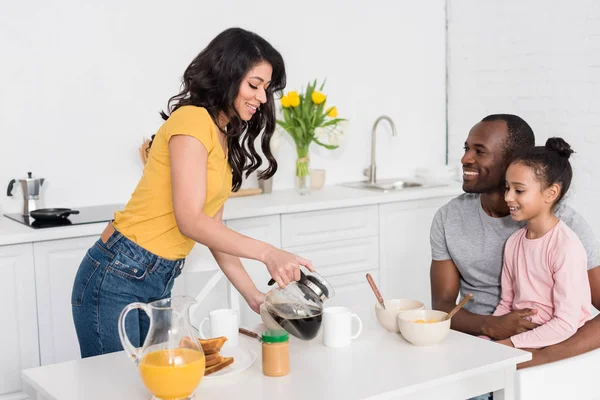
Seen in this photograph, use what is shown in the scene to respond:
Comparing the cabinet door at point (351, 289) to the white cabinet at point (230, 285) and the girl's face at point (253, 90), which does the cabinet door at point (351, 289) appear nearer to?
the white cabinet at point (230, 285)

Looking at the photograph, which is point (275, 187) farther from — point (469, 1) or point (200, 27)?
point (469, 1)

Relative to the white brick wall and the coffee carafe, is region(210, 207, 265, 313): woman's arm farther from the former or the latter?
the white brick wall

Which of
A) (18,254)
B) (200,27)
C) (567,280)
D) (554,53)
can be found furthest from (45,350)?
(554,53)

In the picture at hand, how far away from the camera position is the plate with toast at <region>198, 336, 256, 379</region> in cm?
170

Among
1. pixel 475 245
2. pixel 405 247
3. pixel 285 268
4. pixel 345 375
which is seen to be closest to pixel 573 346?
pixel 475 245

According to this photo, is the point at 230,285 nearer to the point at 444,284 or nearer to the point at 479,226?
the point at 444,284

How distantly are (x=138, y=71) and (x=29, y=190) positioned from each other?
0.71 metres

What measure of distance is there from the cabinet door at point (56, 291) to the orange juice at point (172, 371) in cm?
155

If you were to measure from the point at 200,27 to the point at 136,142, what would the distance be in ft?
1.97

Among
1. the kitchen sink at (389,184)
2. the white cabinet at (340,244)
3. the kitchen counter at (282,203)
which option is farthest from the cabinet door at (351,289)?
the kitchen sink at (389,184)

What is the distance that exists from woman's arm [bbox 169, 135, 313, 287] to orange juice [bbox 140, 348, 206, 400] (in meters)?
0.41

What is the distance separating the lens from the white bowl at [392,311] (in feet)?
6.52

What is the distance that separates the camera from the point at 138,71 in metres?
3.54

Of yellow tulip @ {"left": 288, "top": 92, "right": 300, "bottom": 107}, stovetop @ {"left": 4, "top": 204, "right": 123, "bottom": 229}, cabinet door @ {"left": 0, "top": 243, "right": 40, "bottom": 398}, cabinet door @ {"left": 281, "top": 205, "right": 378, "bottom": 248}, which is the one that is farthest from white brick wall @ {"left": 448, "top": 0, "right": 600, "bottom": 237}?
cabinet door @ {"left": 0, "top": 243, "right": 40, "bottom": 398}
